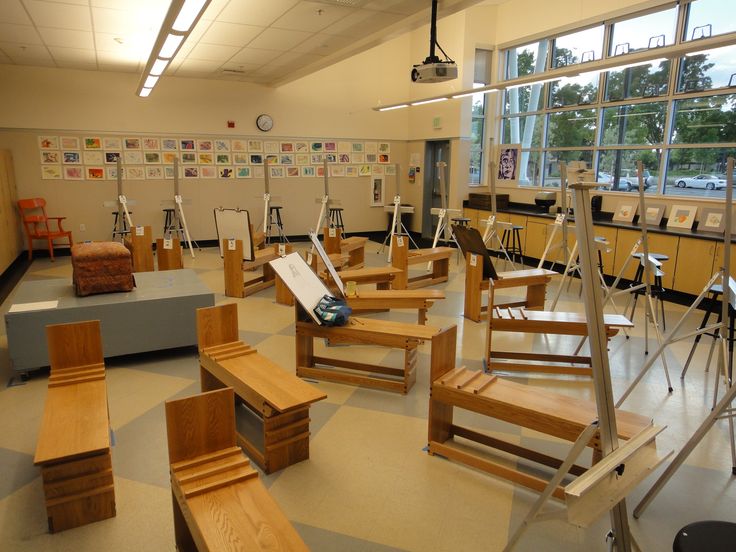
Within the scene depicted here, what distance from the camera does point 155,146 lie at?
9930mm

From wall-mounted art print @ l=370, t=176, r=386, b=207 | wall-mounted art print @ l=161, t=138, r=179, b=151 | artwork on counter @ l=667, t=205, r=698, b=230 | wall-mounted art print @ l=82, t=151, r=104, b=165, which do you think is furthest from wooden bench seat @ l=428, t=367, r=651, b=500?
wall-mounted art print @ l=370, t=176, r=386, b=207

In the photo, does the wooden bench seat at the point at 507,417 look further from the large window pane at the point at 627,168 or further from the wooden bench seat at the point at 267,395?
the large window pane at the point at 627,168

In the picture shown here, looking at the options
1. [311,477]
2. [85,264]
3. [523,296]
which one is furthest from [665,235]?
[85,264]

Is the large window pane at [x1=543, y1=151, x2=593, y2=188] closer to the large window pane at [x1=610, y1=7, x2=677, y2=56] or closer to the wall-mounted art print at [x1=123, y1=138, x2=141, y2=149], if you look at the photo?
the large window pane at [x1=610, y1=7, x2=677, y2=56]

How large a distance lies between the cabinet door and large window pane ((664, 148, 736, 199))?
112 cm

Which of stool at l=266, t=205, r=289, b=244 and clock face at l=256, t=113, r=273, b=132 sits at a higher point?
clock face at l=256, t=113, r=273, b=132

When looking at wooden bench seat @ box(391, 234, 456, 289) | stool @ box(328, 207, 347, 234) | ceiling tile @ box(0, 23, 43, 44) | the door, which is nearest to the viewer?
ceiling tile @ box(0, 23, 43, 44)

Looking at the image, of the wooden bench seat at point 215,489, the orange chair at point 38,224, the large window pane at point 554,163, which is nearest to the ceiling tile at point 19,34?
the orange chair at point 38,224

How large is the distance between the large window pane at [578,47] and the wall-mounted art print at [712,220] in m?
3.40

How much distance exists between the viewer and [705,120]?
22.7 feet

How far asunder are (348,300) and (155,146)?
7.18 meters

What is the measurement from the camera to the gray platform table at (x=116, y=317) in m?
3.93

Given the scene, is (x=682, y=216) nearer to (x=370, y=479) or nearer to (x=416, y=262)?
(x=416, y=262)

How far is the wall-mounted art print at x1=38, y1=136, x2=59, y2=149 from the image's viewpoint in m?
9.06
